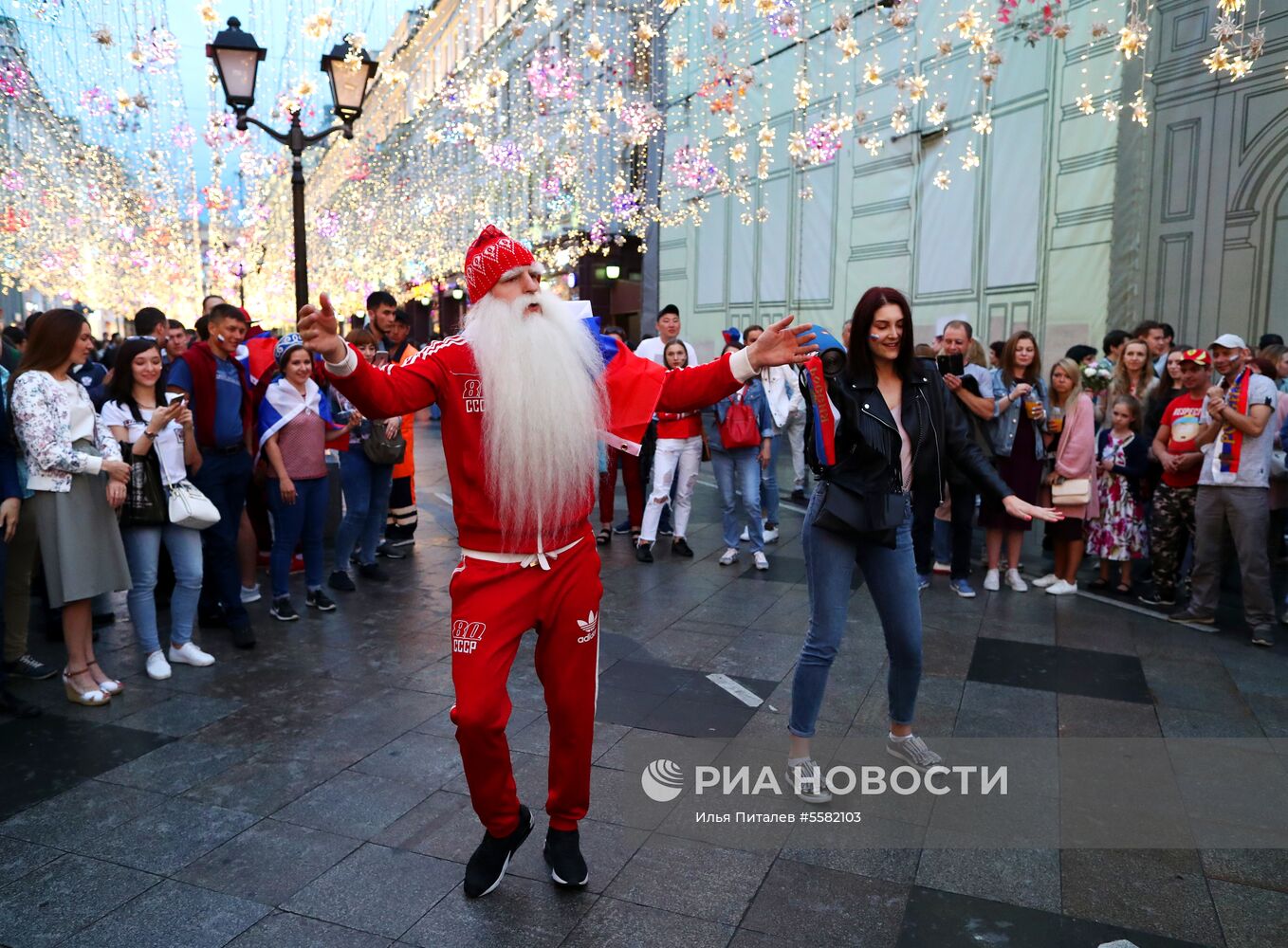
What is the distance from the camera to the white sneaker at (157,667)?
491 cm


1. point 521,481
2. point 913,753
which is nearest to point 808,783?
point 913,753

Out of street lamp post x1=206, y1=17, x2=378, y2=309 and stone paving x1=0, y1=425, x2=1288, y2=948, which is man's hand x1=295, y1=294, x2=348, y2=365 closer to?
stone paving x1=0, y1=425, x2=1288, y2=948

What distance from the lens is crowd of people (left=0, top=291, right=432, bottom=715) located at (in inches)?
177

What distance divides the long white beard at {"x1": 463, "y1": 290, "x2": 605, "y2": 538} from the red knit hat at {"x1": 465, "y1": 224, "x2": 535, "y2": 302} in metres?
0.06

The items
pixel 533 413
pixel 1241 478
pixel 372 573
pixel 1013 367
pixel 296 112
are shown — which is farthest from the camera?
pixel 296 112

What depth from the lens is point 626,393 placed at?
308cm

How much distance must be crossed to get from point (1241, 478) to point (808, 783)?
3.82 m

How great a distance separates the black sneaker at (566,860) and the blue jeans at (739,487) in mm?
4744

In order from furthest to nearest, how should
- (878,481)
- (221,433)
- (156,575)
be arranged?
(221,433)
(156,575)
(878,481)

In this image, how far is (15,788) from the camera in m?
3.66

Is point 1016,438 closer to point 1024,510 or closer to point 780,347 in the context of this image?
point 1024,510

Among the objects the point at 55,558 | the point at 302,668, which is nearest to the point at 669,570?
the point at 302,668

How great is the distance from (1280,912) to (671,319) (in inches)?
262

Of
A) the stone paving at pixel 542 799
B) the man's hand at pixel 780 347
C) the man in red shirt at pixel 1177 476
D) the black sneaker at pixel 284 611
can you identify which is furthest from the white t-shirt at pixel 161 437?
the man in red shirt at pixel 1177 476
